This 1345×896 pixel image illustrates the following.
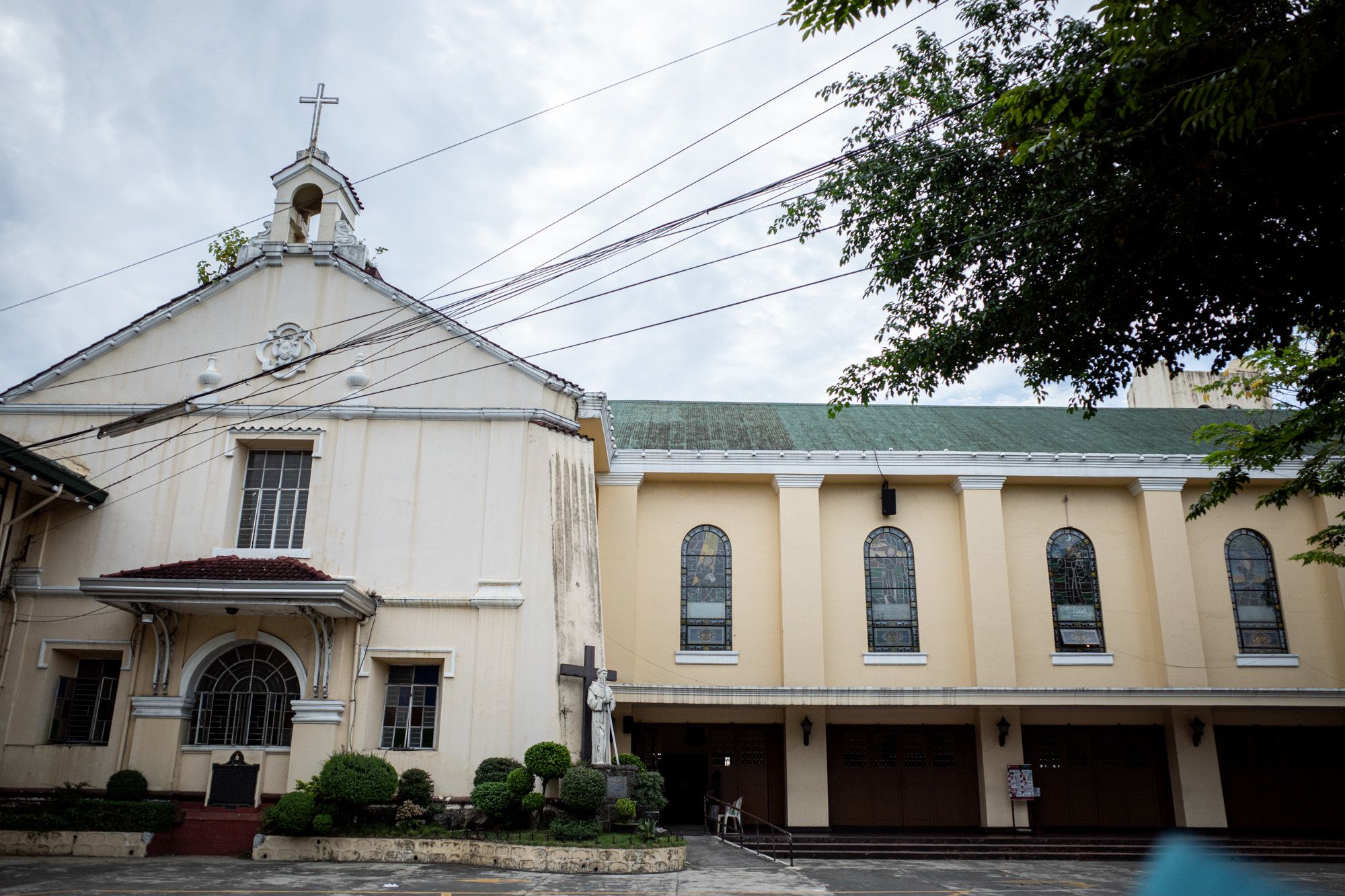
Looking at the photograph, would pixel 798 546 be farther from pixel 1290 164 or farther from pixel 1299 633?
pixel 1290 164

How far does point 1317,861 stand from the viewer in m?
18.8

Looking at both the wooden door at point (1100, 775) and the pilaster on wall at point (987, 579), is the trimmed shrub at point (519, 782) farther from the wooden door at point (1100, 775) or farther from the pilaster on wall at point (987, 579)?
the wooden door at point (1100, 775)

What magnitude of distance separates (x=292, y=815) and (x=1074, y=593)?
1600 centimetres

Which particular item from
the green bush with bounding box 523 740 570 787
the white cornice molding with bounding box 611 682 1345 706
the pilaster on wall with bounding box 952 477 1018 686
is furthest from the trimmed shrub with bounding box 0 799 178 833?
the pilaster on wall with bounding box 952 477 1018 686

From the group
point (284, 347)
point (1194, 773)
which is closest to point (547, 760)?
point (284, 347)

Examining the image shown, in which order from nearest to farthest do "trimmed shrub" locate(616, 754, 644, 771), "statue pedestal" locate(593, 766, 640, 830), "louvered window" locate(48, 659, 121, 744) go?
"statue pedestal" locate(593, 766, 640, 830) < "trimmed shrub" locate(616, 754, 644, 771) < "louvered window" locate(48, 659, 121, 744)

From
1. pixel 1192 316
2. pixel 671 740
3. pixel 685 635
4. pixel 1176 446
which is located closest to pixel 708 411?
pixel 685 635

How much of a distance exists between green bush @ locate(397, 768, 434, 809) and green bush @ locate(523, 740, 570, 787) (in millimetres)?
1628

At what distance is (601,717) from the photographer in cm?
1631

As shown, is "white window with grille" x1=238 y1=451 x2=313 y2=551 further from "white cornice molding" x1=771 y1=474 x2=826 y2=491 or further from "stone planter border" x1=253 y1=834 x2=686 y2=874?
"white cornice molding" x1=771 y1=474 x2=826 y2=491

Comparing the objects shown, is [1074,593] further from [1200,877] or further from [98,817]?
[1200,877]

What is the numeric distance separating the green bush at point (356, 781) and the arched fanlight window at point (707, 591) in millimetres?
7657

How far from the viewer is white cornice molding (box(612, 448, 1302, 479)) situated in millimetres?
21453

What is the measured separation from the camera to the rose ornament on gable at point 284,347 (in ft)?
60.3
